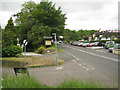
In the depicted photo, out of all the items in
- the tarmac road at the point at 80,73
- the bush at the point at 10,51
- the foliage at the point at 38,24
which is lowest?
the tarmac road at the point at 80,73

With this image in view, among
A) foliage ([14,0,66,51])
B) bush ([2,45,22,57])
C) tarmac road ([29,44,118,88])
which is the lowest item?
tarmac road ([29,44,118,88])

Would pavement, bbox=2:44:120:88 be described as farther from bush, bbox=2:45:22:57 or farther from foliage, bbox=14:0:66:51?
foliage, bbox=14:0:66:51

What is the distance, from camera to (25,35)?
2756 centimetres

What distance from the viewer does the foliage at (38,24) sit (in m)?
25.0

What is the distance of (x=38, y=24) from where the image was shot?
2603 cm

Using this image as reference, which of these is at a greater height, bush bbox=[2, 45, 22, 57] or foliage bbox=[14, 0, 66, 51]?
foliage bbox=[14, 0, 66, 51]

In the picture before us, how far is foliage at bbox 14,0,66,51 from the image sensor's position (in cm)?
2497

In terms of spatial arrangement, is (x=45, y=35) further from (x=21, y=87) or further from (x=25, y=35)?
(x=21, y=87)

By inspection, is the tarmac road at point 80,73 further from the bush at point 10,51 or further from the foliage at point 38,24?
the foliage at point 38,24

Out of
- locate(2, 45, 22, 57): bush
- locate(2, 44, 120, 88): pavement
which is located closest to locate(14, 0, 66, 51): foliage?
locate(2, 45, 22, 57): bush

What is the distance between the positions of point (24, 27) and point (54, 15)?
7.48 meters

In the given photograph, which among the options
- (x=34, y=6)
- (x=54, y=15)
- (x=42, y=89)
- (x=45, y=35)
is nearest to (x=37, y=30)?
(x=45, y=35)

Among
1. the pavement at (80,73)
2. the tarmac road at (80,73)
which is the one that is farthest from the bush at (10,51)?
the tarmac road at (80,73)

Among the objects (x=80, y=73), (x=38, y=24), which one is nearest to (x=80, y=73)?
(x=80, y=73)
